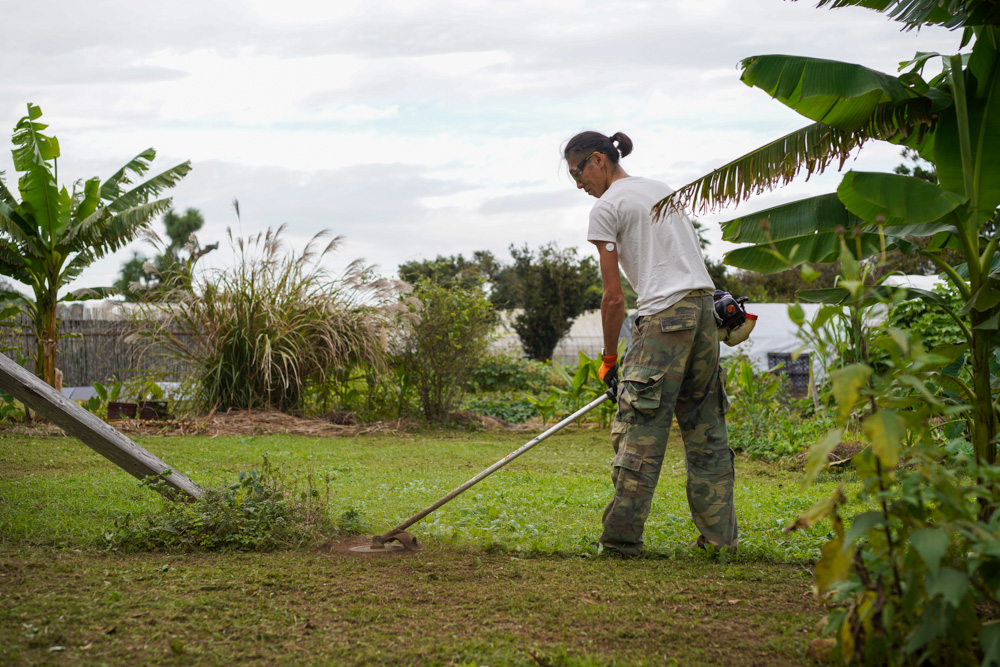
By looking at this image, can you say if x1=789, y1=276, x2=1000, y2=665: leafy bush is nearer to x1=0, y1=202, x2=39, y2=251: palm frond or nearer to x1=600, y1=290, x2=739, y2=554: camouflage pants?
x1=600, y1=290, x2=739, y2=554: camouflage pants

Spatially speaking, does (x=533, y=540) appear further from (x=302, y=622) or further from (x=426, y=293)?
(x=426, y=293)

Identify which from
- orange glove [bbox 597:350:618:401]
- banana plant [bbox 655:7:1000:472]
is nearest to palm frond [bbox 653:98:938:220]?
banana plant [bbox 655:7:1000:472]

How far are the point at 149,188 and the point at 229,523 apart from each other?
31.7 ft

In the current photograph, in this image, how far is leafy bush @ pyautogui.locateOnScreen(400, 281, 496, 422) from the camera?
36.4 feet

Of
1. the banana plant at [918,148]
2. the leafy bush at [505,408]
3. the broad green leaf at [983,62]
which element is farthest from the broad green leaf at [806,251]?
the leafy bush at [505,408]

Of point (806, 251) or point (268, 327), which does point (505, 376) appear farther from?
point (806, 251)

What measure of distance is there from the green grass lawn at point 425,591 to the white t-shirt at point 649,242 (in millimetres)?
1294

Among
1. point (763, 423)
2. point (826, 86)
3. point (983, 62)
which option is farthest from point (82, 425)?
point (763, 423)

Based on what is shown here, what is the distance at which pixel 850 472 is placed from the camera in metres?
6.92

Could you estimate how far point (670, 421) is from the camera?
380 centimetres

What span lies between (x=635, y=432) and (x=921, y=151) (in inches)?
91.4

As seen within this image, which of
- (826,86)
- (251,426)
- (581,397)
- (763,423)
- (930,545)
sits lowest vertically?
(251,426)

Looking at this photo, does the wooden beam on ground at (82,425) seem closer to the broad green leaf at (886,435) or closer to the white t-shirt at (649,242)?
the white t-shirt at (649,242)

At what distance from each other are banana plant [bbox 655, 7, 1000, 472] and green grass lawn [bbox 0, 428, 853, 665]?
133cm
